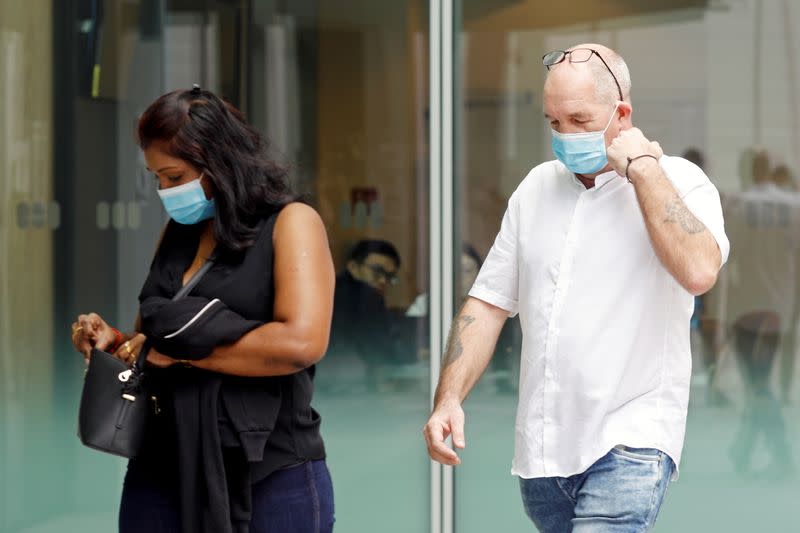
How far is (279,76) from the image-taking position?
5281mm

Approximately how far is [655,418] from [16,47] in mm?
3550

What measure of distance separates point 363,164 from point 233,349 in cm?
266

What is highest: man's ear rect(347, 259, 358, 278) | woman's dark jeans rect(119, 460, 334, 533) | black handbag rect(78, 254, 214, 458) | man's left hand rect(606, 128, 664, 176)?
man's left hand rect(606, 128, 664, 176)

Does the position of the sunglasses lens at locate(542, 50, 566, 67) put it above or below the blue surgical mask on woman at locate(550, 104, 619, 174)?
above

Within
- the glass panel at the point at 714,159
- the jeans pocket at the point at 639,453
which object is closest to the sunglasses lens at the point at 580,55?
the jeans pocket at the point at 639,453

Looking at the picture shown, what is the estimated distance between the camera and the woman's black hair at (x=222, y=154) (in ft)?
9.21

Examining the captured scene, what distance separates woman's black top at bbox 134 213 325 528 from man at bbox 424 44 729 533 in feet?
0.93

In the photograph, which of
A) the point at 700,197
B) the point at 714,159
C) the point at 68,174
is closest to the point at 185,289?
the point at 700,197

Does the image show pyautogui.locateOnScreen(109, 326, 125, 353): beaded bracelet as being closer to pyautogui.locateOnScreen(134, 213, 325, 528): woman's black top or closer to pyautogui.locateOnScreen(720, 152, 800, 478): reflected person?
pyautogui.locateOnScreen(134, 213, 325, 528): woman's black top

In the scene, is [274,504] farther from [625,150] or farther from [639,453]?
[625,150]

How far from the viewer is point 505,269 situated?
2961 millimetres

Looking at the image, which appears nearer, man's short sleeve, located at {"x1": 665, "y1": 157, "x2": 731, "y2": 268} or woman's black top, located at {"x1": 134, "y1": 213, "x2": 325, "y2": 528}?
man's short sleeve, located at {"x1": 665, "y1": 157, "x2": 731, "y2": 268}

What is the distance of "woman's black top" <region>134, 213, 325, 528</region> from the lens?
109 inches

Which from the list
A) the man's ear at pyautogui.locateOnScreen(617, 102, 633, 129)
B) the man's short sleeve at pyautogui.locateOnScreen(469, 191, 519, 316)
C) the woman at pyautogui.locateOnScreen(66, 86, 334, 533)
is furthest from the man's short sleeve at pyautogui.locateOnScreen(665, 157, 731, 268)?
the woman at pyautogui.locateOnScreen(66, 86, 334, 533)
